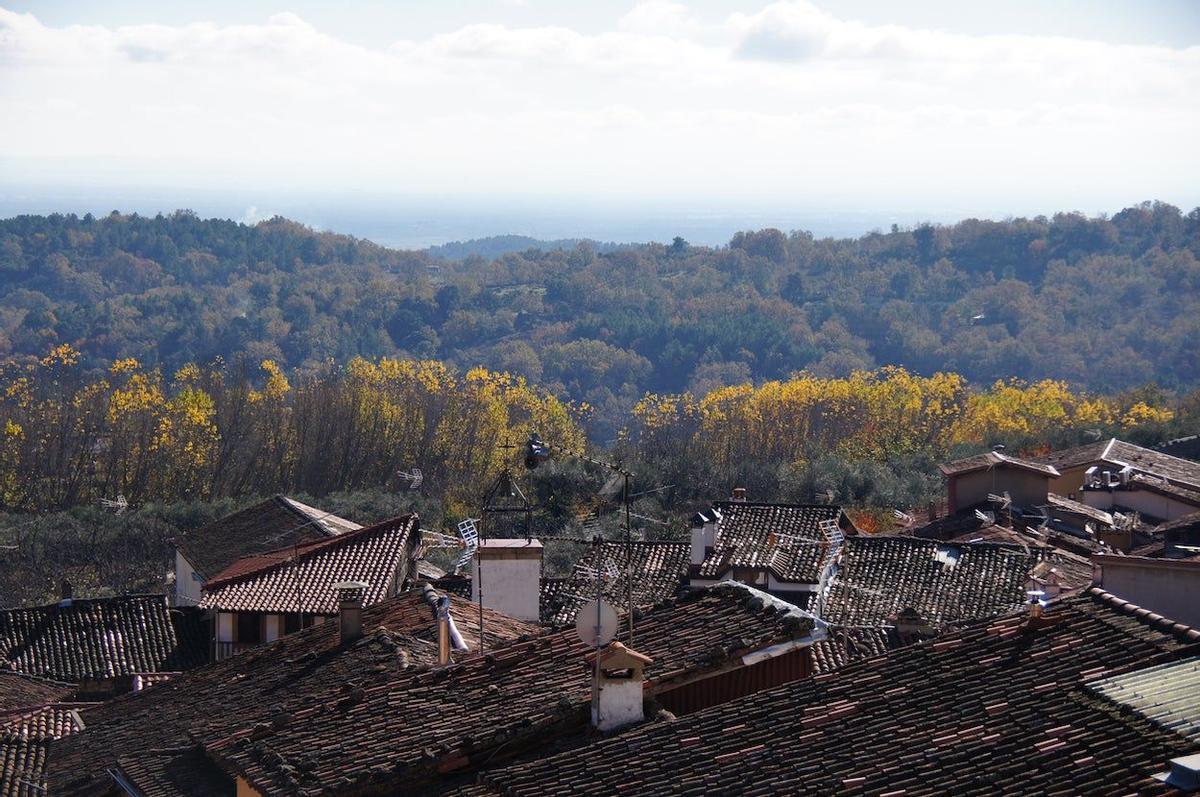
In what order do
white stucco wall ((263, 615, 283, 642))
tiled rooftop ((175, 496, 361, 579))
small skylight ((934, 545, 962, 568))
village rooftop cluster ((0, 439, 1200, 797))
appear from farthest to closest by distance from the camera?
tiled rooftop ((175, 496, 361, 579)) < small skylight ((934, 545, 962, 568)) < white stucco wall ((263, 615, 283, 642)) < village rooftop cluster ((0, 439, 1200, 797))

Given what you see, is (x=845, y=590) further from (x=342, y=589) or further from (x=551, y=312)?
(x=551, y=312)

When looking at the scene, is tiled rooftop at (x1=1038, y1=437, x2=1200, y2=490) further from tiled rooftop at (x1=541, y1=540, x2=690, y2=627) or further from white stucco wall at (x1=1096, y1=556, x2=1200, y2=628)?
white stucco wall at (x1=1096, y1=556, x2=1200, y2=628)

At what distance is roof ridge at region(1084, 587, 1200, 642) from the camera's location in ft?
29.5

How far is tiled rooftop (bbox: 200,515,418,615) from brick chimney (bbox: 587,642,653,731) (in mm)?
13084

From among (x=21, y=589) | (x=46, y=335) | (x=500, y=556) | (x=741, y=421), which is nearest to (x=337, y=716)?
(x=500, y=556)

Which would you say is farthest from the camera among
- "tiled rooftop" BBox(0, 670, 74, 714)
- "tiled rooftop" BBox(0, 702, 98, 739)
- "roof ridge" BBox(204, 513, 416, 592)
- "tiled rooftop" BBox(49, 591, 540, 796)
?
"roof ridge" BBox(204, 513, 416, 592)

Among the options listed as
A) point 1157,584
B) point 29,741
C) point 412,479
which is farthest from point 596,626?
point 412,479

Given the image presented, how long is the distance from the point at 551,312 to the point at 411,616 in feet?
437

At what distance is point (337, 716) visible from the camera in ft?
36.8

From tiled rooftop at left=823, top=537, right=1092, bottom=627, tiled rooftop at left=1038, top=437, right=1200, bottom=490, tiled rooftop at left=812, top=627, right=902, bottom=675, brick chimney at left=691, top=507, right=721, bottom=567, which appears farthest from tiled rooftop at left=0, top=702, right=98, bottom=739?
tiled rooftop at left=1038, top=437, right=1200, bottom=490

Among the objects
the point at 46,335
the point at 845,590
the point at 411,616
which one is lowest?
the point at 46,335

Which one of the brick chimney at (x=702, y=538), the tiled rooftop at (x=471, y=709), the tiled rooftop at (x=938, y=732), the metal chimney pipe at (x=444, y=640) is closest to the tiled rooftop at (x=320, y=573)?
the brick chimney at (x=702, y=538)

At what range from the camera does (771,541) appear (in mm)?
27859

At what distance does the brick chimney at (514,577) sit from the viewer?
17250 millimetres
